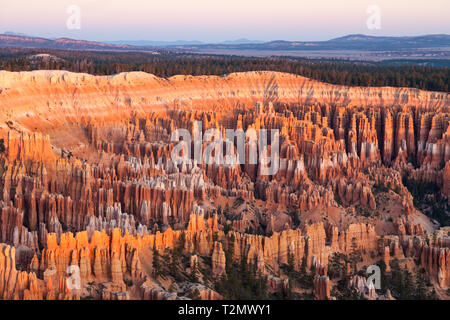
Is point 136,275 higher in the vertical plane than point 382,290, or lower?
higher

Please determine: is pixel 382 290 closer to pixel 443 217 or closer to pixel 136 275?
pixel 136 275

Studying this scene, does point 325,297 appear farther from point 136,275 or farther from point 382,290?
point 136,275
